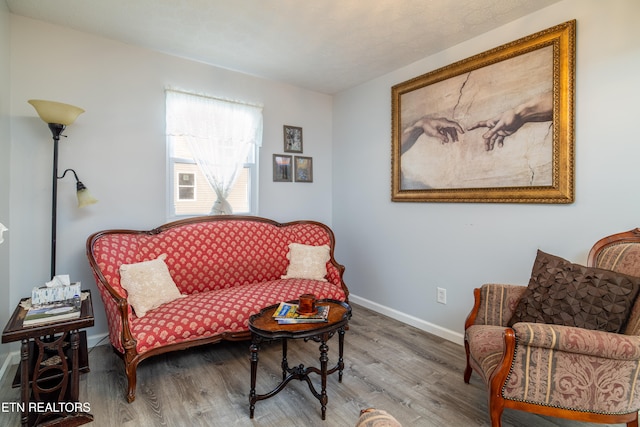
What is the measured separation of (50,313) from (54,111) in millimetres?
1403

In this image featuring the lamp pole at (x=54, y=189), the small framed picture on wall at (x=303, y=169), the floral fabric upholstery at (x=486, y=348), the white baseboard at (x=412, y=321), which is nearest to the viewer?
the floral fabric upholstery at (x=486, y=348)

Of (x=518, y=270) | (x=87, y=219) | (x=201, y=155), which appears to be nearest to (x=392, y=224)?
(x=518, y=270)

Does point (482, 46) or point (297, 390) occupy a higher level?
point (482, 46)

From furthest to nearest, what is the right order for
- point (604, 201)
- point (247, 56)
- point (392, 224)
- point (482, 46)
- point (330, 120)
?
point (330, 120) → point (392, 224) → point (247, 56) → point (482, 46) → point (604, 201)

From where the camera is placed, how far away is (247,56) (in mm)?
3041

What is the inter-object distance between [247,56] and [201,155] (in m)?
1.05

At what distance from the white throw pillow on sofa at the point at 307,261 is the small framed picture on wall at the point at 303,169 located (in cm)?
98

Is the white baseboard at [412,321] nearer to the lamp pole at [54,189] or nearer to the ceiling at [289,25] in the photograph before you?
the ceiling at [289,25]

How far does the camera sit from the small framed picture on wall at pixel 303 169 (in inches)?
154

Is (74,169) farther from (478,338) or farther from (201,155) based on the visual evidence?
(478,338)

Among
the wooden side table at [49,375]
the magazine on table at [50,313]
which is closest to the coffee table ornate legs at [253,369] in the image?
the wooden side table at [49,375]

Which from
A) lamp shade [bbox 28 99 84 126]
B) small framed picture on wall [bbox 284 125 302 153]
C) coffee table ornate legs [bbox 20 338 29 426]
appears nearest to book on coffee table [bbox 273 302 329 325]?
coffee table ornate legs [bbox 20 338 29 426]

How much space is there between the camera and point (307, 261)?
10.6 ft

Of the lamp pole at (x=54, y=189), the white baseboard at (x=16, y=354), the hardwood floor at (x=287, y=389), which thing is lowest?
the hardwood floor at (x=287, y=389)
